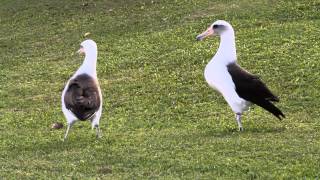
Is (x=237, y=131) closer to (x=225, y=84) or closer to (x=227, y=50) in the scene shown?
(x=225, y=84)

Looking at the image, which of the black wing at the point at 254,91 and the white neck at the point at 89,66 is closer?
the black wing at the point at 254,91

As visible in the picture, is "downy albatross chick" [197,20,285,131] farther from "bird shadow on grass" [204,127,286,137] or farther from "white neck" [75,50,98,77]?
"white neck" [75,50,98,77]

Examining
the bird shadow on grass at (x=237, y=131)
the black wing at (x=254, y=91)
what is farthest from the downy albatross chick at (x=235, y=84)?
the bird shadow on grass at (x=237, y=131)

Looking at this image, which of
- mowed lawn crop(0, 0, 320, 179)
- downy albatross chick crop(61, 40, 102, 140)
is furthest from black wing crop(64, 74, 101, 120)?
mowed lawn crop(0, 0, 320, 179)

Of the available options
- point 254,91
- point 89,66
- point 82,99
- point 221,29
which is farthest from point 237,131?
point 89,66

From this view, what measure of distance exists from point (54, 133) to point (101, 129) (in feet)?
2.66

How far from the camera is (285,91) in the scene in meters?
13.5

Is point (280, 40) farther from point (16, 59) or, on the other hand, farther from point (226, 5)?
point (16, 59)

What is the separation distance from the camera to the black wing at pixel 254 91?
10.4 m

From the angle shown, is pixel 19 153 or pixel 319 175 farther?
pixel 19 153

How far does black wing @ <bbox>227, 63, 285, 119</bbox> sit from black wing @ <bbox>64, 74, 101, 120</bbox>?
2.25 metres

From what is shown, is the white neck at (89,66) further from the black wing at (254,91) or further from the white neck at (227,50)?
the black wing at (254,91)

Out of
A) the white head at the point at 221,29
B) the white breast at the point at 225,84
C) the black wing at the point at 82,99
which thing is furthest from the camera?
the white head at the point at 221,29

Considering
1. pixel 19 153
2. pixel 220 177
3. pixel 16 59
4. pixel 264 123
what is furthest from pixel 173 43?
pixel 220 177
